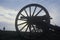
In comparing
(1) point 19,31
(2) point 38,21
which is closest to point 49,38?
(2) point 38,21

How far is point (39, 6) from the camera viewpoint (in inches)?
788

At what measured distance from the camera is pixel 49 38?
63.2ft

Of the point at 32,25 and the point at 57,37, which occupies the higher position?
the point at 32,25

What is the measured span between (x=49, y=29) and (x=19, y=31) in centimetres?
394

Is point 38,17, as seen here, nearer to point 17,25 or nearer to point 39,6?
point 39,6

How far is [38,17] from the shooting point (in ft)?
64.4

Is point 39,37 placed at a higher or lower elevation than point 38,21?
lower

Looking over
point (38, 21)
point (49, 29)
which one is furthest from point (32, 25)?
point (49, 29)

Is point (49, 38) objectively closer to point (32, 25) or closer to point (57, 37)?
point (57, 37)

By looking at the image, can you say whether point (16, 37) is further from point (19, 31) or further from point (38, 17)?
point (38, 17)

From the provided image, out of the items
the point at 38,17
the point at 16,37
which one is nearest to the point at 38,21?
the point at 38,17

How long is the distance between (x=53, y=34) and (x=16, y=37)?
4691 mm

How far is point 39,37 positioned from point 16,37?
2882mm

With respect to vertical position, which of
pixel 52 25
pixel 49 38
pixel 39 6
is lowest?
pixel 49 38
